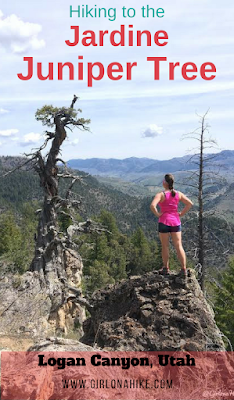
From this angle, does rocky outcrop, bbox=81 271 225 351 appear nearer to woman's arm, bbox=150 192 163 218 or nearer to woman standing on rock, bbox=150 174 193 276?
woman standing on rock, bbox=150 174 193 276

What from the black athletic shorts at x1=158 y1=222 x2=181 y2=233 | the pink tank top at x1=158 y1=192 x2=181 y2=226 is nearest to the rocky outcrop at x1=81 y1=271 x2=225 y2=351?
the black athletic shorts at x1=158 y1=222 x2=181 y2=233

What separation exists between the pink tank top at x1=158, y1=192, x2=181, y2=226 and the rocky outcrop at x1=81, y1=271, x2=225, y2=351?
1.11 meters

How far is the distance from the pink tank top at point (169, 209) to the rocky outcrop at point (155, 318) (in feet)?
3.64

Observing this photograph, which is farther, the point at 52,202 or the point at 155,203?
the point at 52,202

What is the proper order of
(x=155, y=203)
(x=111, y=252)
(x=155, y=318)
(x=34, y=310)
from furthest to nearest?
(x=111, y=252) → (x=34, y=310) → (x=155, y=203) → (x=155, y=318)

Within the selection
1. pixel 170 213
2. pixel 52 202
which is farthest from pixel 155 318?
pixel 52 202

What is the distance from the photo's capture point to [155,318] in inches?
240

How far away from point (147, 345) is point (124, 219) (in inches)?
6406

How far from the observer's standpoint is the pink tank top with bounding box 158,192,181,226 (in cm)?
671

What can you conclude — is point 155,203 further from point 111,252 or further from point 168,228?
point 111,252

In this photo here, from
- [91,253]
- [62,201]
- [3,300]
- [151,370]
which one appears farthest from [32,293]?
[91,253]

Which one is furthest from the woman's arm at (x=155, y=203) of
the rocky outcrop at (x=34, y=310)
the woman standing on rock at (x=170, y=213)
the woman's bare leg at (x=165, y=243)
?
the rocky outcrop at (x=34, y=310)

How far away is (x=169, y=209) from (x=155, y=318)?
81.7 inches

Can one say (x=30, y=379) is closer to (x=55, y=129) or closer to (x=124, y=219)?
(x=55, y=129)
